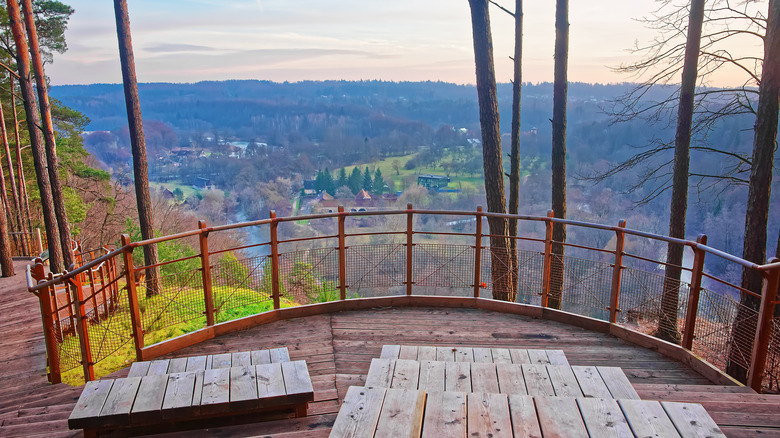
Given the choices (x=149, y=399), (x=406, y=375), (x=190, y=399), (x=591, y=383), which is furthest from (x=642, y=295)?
(x=149, y=399)

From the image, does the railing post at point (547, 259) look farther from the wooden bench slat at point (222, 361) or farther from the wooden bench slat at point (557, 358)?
the wooden bench slat at point (222, 361)

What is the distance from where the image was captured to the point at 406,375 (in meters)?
3.08

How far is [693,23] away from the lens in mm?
8062

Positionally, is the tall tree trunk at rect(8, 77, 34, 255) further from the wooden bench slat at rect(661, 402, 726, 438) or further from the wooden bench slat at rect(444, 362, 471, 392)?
the wooden bench slat at rect(661, 402, 726, 438)

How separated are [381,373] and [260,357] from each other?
1.20 m

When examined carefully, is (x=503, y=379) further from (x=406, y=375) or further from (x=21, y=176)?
(x=21, y=176)

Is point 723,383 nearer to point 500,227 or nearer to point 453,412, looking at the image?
point 453,412

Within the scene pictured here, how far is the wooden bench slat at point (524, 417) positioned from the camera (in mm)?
2133

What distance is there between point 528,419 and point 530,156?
3042cm

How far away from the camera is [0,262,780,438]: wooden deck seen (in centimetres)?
304

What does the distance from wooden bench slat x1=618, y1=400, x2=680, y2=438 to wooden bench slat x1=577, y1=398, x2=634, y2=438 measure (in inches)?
1.4

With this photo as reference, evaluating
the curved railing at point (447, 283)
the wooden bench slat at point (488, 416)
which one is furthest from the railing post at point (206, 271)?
the wooden bench slat at point (488, 416)

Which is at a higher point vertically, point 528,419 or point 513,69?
point 513,69

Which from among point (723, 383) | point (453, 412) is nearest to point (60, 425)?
point (453, 412)
